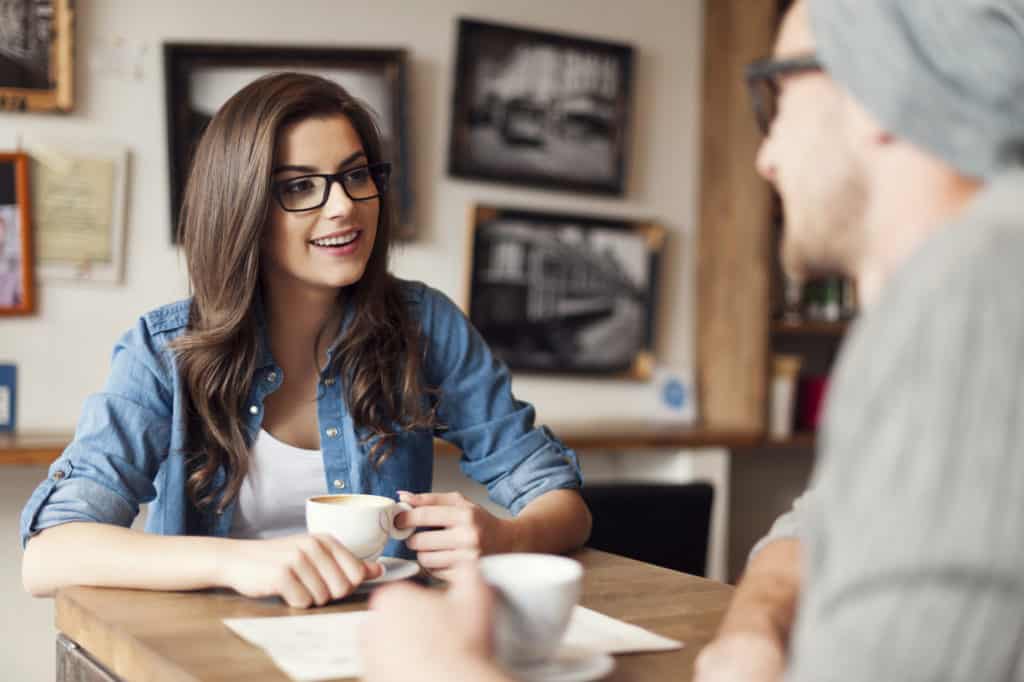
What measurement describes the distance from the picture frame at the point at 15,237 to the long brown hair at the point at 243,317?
1.20 meters

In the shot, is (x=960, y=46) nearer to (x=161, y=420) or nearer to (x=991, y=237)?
(x=991, y=237)

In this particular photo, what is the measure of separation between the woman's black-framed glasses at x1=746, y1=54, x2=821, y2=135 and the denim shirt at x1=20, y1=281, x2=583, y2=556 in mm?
919

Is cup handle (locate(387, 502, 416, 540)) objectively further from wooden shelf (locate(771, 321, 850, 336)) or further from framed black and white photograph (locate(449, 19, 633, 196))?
wooden shelf (locate(771, 321, 850, 336))

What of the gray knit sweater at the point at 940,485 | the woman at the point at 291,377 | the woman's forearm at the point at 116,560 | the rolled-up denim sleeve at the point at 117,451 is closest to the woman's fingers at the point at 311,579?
the woman's forearm at the point at 116,560

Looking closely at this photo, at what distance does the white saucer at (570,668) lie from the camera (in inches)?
35.8

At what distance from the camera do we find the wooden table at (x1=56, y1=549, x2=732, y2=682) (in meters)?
1.02

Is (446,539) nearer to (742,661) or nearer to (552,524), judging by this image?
(552,524)

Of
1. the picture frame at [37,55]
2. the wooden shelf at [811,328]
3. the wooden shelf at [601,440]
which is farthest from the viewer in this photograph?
the wooden shelf at [811,328]

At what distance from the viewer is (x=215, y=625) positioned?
1150mm

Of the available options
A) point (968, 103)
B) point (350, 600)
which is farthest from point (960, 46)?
point (350, 600)

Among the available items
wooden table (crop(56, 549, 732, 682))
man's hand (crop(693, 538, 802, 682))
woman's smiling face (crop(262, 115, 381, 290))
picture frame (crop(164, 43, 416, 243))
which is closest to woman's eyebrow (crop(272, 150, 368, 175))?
woman's smiling face (crop(262, 115, 381, 290))

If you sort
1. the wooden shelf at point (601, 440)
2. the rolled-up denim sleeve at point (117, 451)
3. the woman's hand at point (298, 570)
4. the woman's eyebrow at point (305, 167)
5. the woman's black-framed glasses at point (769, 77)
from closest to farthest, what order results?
the woman's black-framed glasses at point (769, 77), the woman's hand at point (298, 570), the rolled-up denim sleeve at point (117, 451), the woman's eyebrow at point (305, 167), the wooden shelf at point (601, 440)

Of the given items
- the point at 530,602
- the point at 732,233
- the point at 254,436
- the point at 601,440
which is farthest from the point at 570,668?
the point at 732,233

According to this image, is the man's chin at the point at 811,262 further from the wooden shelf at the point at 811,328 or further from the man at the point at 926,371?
the wooden shelf at the point at 811,328
